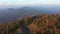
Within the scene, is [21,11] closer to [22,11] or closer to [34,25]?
[22,11]

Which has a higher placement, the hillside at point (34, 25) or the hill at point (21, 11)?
the hill at point (21, 11)

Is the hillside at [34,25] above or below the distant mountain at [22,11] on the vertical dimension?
below

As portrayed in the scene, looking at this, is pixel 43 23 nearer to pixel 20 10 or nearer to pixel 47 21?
pixel 47 21

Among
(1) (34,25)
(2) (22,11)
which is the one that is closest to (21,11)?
(2) (22,11)

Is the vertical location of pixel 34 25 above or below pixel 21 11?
below

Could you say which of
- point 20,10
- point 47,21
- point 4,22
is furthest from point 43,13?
point 4,22
